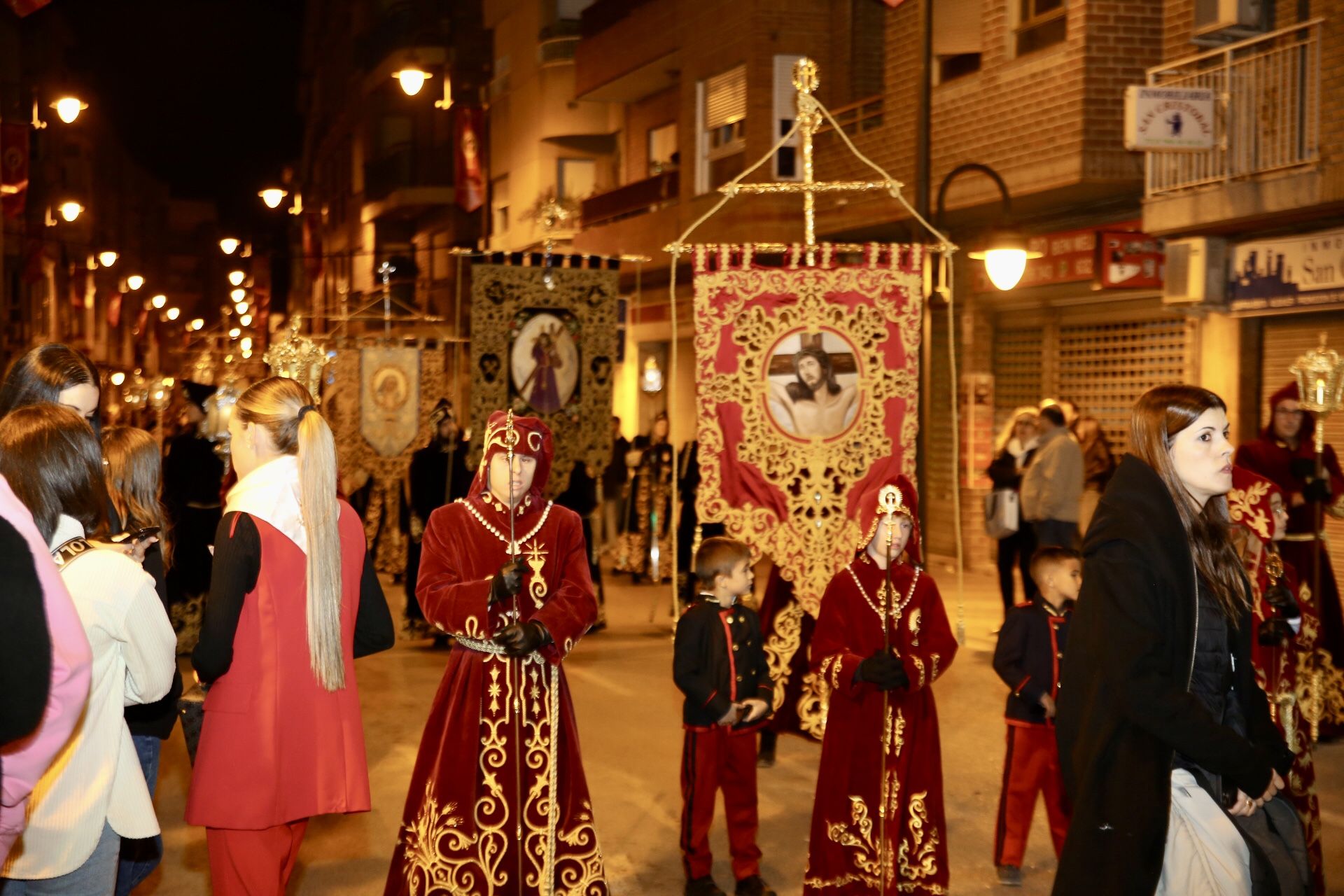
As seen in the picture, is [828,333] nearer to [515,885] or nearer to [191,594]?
[515,885]

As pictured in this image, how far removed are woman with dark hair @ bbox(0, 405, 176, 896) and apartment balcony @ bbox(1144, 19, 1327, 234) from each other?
11.2m

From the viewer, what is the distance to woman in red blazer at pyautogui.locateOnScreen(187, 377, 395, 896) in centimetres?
451

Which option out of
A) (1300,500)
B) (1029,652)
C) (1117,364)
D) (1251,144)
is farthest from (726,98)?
(1029,652)

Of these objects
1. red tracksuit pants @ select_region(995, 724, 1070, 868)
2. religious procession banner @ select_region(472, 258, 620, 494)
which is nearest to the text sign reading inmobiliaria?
religious procession banner @ select_region(472, 258, 620, 494)

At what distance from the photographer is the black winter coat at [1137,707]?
352 cm

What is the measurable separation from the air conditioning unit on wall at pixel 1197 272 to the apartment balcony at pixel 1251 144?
0.69 feet

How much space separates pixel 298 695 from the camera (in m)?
4.63

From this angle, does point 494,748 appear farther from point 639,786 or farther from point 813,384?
point 813,384

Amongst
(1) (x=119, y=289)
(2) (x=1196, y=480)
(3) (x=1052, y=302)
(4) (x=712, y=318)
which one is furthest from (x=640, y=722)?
(1) (x=119, y=289)

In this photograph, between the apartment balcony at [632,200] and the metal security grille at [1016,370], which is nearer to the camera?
the metal security grille at [1016,370]

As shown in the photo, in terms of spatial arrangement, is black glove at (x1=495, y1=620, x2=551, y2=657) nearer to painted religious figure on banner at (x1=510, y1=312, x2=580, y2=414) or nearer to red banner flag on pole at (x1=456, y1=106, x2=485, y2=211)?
painted religious figure on banner at (x1=510, y1=312, x2=580, y2=414)

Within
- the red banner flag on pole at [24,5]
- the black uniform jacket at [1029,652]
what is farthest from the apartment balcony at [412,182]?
the black uniform jacket at [1029,652]

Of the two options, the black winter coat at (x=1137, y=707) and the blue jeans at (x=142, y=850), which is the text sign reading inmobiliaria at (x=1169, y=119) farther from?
the blue jeans at (x=142, y=850)

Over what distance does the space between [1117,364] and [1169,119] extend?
11.6 feet
